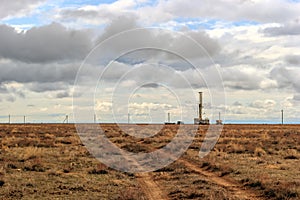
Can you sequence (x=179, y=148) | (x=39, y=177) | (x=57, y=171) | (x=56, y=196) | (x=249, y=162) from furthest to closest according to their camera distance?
1. (x=179, y=148)
2. (x=249, y=162)
3. (x=57, y=171)
4. (x=39, y=177)
5. (x=56, y=196)

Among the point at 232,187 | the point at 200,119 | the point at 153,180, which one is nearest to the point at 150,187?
the point at 153,180

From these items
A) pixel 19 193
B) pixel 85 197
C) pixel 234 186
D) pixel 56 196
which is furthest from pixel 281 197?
pixel 19 193

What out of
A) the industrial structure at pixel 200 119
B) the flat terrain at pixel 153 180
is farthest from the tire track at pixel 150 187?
the industrial structure at pixel 200 119

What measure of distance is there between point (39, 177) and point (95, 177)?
8.13ft

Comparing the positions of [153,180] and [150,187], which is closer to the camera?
[150,187]

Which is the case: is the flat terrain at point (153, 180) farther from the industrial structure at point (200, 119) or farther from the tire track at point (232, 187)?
the industrial structure at point (200, 119)

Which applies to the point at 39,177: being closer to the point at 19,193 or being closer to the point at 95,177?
the point at 95,177

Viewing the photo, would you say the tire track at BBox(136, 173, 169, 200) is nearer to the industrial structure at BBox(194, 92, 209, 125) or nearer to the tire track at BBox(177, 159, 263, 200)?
the tire track at BBox(177, 159, 263, 200)

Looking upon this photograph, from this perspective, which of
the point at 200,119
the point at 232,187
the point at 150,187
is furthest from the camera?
the point at 200,119

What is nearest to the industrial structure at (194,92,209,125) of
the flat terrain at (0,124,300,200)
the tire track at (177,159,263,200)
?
the flat terrain at (0,124,300,200)

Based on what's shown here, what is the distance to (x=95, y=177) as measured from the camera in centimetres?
1995

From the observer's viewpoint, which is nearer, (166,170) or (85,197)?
(85,197)

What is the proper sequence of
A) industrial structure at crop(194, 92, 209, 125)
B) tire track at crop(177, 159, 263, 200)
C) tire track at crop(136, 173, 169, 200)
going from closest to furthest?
tire track at crop(136, 173, 169, 200) < tire track at crop(177, 159, 263, 200) < industrial structure at crop(194, 92, 209, 125)

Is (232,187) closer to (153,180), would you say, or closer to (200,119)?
(153,180)
